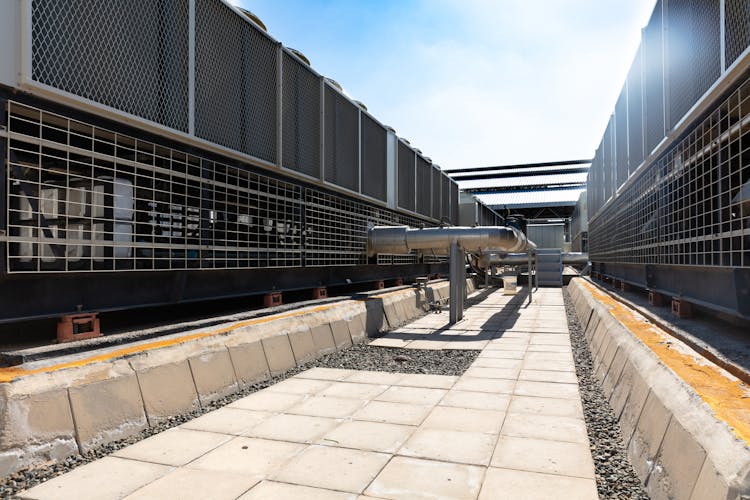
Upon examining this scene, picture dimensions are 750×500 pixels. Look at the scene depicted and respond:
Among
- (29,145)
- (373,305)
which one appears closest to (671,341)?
(373,305)

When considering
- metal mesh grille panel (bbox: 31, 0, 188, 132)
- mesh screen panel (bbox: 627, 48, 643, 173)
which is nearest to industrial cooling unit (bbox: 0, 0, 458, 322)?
metal mesh grille panel (bbox: 31, 0, 188, 132)

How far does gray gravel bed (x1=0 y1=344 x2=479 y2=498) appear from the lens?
10.6 feet

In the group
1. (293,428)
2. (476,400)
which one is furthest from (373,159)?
(293,428)

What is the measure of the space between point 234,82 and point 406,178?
361 inches

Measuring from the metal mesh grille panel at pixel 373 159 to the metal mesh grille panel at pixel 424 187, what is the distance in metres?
3.64

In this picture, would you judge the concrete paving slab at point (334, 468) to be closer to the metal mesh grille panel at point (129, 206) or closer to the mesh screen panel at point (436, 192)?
the metal mesh grille panel at point (129, 206)

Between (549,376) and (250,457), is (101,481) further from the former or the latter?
(549,376)

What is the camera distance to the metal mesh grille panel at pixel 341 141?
1011 centimetres

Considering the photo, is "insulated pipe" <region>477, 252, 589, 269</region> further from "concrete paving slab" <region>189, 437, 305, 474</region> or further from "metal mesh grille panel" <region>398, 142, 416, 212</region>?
"concrete paving slab" <region>189, 437, 305, 474</region>

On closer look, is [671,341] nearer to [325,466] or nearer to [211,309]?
[325,466]

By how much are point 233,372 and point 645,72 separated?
8.74 m

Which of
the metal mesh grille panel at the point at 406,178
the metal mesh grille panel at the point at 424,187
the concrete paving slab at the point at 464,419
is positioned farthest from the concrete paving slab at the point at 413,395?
the metal mesh grille panel at the point at 424,187

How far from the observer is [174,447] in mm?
3781

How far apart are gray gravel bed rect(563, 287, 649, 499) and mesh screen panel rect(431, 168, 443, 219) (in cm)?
1308
